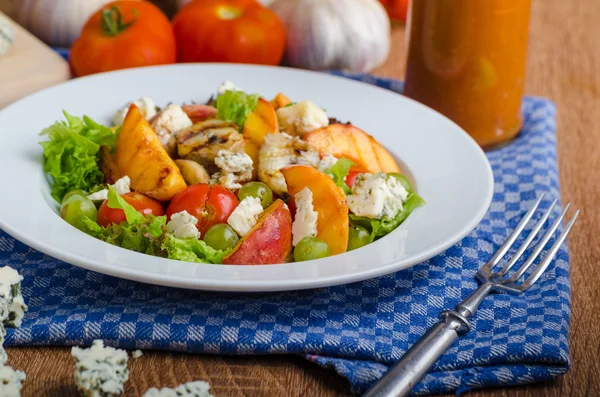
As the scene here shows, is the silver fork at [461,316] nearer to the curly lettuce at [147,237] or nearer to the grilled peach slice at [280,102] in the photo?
the curly lettuce at [147,237]

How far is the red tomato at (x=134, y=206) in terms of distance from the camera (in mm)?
1954

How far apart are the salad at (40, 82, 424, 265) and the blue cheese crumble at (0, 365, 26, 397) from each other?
1.46 ft

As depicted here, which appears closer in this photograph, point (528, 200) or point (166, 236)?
point (166, 236)

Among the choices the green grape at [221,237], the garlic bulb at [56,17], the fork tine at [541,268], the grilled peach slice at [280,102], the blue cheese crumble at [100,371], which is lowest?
the garlic bulb at [56,17]

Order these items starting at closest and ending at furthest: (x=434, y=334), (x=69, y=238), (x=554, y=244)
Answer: (x=434, y=334) → (x=69, y=238) → (x=554, y=244)

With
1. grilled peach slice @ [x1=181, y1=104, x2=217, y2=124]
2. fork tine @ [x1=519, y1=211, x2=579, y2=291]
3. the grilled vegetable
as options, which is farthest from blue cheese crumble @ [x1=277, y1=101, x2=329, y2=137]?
fork tine @ [x1=519, y1=211, x2=579, y2=291]

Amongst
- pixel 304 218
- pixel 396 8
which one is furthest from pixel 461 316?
pixel 396 8

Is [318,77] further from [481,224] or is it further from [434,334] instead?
[434,334]

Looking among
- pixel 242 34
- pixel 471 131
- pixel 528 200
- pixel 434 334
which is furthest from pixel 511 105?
pixel 434 334

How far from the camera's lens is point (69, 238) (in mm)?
1752

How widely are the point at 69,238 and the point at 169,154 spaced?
581 millimetres

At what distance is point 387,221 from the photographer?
196cm

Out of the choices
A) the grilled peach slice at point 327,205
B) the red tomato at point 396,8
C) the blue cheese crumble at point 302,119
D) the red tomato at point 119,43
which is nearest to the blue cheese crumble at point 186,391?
the grilled peach slice at point 327,205

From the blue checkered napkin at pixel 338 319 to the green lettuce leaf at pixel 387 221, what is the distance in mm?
117
